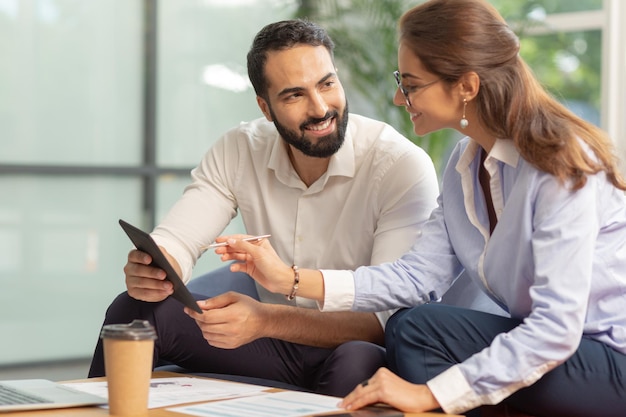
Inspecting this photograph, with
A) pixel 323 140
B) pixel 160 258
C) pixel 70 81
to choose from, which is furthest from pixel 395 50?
pixel 160 258

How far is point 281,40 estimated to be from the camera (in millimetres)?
2516

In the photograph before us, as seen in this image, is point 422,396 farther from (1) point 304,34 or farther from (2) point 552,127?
(1) point 304,34

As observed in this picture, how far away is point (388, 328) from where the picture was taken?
6.55ft

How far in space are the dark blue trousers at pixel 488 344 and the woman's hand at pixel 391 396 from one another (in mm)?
228

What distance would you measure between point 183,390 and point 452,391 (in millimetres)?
514

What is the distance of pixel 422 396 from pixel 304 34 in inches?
48.8

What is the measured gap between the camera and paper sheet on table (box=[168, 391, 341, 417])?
1.48 meters

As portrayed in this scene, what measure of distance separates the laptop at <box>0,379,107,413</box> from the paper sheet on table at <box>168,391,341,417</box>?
0.56 feet

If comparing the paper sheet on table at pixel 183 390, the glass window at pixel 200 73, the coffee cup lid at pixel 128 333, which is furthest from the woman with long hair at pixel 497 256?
the glass window at pixel 200 73

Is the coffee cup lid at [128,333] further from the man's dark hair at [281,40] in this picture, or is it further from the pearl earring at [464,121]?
the man's dark hair at [281,40]

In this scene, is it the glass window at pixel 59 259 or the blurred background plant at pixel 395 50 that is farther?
the blurred background plant at pixel 395 50

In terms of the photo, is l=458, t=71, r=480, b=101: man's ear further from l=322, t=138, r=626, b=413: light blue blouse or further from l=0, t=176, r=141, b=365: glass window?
l=0, t=176, r=141, b=365: glass window

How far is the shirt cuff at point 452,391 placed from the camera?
1.56 metres

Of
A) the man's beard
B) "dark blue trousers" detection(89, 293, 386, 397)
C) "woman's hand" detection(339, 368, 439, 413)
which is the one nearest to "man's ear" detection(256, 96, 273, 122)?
the man's beard
